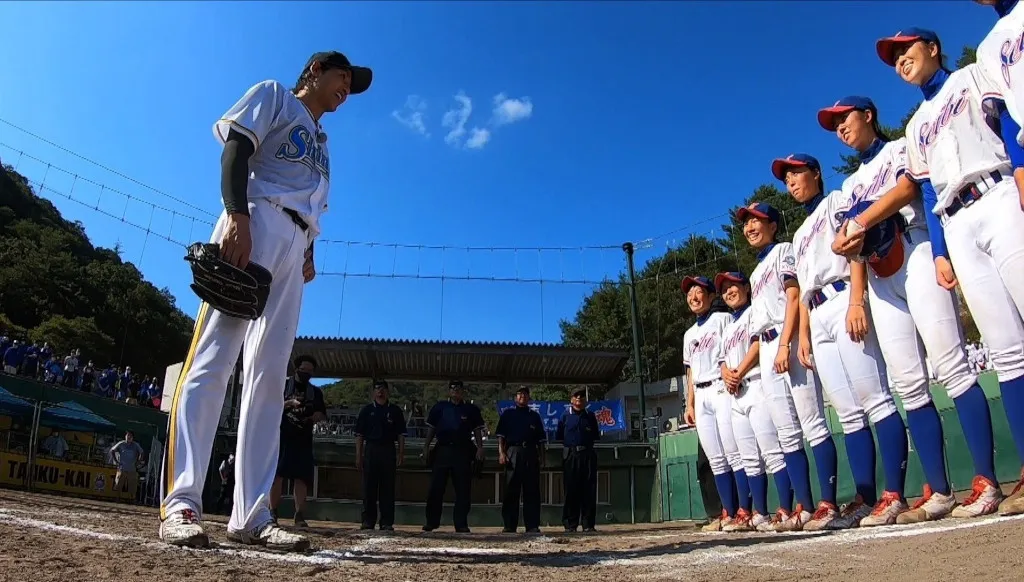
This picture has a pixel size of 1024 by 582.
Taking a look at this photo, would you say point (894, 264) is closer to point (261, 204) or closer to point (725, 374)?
point (725, 374)

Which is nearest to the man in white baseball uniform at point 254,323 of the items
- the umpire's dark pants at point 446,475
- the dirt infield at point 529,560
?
the dirt infield at point 529,560

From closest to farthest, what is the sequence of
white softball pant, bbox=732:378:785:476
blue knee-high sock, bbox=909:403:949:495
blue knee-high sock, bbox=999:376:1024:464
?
1. blue knee-high sock, bbox=999:376:1024:464
2. blue knee-high sock, bbox=909:403:949:495
3. white softball pant, bbox=732:378:785:476

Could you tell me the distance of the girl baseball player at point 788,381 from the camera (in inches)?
174

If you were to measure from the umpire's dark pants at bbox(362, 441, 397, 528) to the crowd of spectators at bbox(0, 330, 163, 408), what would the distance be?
1102 cm

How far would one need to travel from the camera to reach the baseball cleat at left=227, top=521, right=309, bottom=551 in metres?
2.47

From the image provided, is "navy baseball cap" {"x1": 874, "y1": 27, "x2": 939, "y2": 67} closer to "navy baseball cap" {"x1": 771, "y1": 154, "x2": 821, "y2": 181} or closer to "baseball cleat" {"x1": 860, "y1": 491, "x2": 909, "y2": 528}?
"navy baseball cap" {"x1": 771, "y1": 154, "x2": 821, "y2": 181}

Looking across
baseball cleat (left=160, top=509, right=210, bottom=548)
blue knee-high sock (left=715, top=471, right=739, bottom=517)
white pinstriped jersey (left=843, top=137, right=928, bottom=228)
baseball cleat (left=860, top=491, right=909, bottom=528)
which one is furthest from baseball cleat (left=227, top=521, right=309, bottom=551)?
blue knee-high sock (left=715, top=471, right=739, bottom=517)

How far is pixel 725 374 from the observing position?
535 centimetres

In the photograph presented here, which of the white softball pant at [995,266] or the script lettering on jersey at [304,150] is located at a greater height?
the script lettering on jersey at [304,150]

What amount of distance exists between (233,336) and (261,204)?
559mm

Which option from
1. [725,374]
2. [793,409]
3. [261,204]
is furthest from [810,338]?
[261,204]

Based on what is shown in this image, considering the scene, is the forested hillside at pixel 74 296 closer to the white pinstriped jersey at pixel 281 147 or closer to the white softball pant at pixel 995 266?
the white pinstriped jersey at pixel 281 147

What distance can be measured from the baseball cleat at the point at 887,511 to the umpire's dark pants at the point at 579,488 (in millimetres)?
5350

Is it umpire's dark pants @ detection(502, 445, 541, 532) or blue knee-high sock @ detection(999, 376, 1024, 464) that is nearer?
blue knee-high sock @ detection(999, 376, 1024, 464)
